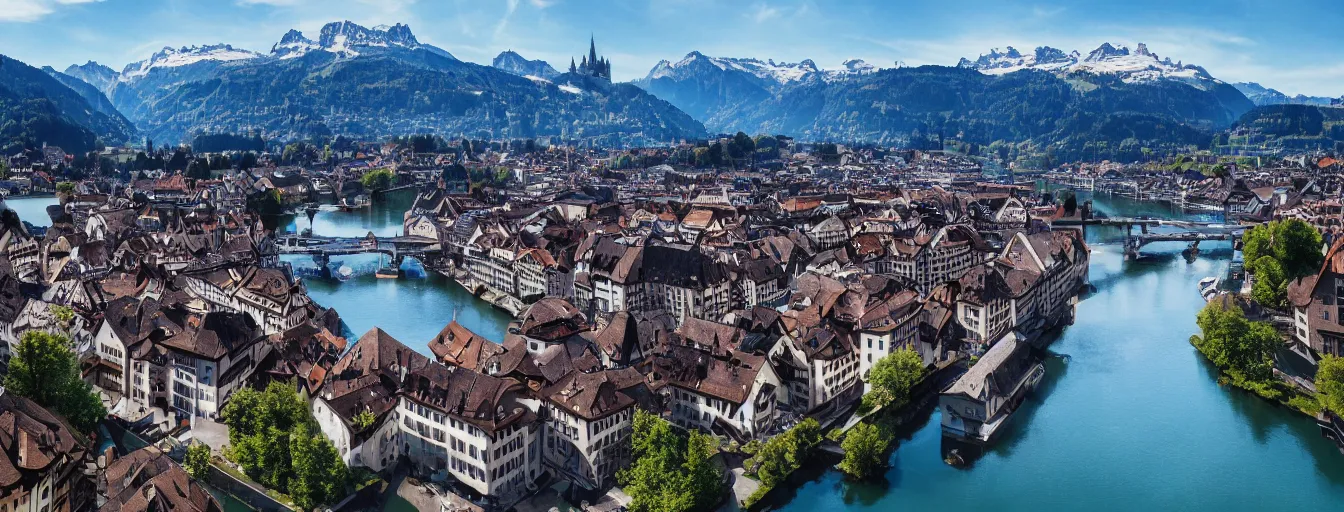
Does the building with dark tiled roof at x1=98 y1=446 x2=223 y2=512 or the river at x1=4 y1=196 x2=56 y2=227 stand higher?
the river at x1=4 y1=196 x2=56 y2=227

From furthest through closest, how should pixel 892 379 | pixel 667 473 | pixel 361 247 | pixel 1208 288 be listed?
1. pixel 361 247
2. pixel 1208 288
3. pixel 892 379
4. pixel 667 473

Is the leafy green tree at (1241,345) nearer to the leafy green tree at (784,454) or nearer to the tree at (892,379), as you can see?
the tree at (892,379)

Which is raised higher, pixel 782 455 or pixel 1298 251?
pixel 1298 251

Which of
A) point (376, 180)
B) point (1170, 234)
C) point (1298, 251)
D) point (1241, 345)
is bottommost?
point (1241, 345)

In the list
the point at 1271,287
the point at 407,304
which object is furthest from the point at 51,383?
the point at 1271,287

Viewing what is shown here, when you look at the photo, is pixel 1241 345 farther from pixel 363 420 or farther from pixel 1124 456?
pixel 363 420

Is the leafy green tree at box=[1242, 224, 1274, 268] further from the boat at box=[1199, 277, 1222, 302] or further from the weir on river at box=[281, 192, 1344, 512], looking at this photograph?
the weir on river at box=[281, 192, 1344, 512]

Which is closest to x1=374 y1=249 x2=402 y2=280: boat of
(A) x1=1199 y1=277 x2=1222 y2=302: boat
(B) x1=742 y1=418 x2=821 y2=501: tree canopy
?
(B) x1=742 y1=418 x2=821 y2=501: tree canopy
